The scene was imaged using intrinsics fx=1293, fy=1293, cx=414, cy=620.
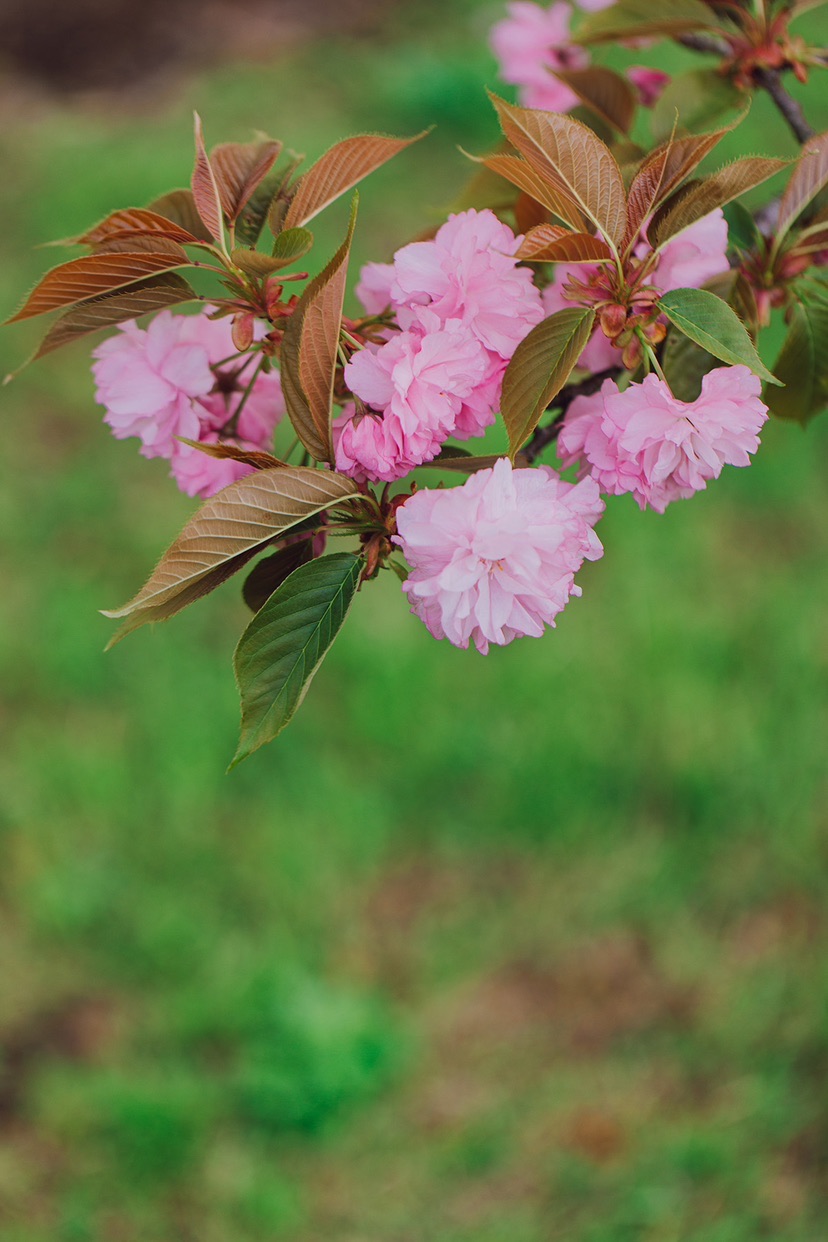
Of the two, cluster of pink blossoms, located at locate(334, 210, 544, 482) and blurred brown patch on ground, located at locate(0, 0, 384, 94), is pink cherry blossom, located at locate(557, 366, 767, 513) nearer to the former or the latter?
cluster of pink blossoms, located at locate(334, 210, 544, 482)

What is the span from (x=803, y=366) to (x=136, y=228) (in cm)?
45

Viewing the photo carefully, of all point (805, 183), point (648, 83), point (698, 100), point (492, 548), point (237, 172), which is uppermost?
point (648, 83)

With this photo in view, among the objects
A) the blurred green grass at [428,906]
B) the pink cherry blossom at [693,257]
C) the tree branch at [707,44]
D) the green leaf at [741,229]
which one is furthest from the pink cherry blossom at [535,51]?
the blurred green grass at [428,906]

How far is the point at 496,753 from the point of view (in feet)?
8.24

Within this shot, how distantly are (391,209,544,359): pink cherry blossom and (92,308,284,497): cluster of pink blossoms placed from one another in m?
0.10

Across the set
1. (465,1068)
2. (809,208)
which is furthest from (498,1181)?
(809,208)

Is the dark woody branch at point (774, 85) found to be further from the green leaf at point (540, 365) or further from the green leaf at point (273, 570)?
the green leaf at point (273, 570)

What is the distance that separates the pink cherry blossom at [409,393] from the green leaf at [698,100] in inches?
17.6

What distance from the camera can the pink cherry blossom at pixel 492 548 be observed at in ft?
2.06

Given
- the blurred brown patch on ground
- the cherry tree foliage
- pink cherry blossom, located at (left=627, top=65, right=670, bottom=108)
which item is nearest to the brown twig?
the cherry tree foliage

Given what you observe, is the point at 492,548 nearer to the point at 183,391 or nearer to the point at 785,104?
the point at 183,391

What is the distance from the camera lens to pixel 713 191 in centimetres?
69

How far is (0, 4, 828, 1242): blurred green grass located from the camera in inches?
77.1

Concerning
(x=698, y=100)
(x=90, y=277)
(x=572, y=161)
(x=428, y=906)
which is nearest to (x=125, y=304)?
(x=90, y=277)
